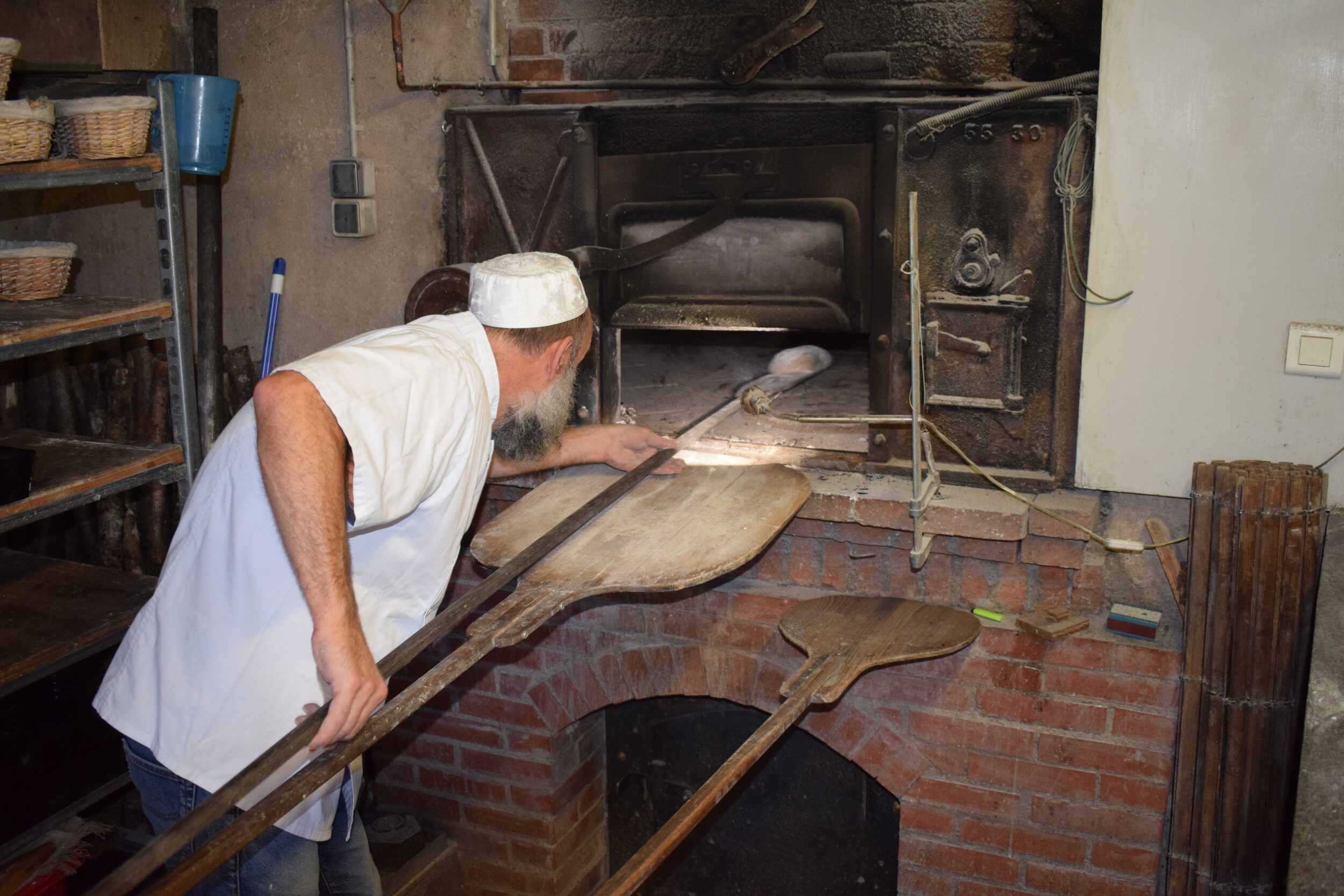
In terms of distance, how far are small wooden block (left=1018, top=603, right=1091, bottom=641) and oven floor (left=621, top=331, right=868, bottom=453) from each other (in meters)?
0.57

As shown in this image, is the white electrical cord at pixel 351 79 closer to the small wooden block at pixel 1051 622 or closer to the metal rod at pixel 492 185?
the metal rod at pixel 492 185

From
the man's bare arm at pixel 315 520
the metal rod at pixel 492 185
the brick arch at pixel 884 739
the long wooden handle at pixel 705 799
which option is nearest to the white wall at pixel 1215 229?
the brick arch at pixel 884 739

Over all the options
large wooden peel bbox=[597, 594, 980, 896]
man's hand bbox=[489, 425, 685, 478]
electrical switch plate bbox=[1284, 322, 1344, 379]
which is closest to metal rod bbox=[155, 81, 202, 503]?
man's hand bbox=[489, 425, 685, 478]

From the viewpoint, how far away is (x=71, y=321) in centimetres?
231

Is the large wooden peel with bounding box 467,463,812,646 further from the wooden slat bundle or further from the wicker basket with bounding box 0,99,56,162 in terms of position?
the wicker basket with bounding box 0,99,56,162

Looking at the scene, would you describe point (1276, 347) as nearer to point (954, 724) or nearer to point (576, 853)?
point (954, 724)

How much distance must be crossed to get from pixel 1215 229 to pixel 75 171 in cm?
228

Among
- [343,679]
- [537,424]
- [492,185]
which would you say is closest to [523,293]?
[537,424]

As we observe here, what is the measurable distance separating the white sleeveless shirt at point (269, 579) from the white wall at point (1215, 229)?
1252 mm

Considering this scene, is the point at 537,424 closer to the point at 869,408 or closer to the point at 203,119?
the point at 869,408

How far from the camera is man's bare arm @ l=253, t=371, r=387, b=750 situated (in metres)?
1.50

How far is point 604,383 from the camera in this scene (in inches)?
111

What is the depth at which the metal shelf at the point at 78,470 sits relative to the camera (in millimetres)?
2287

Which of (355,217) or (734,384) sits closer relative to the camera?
(355,217)
